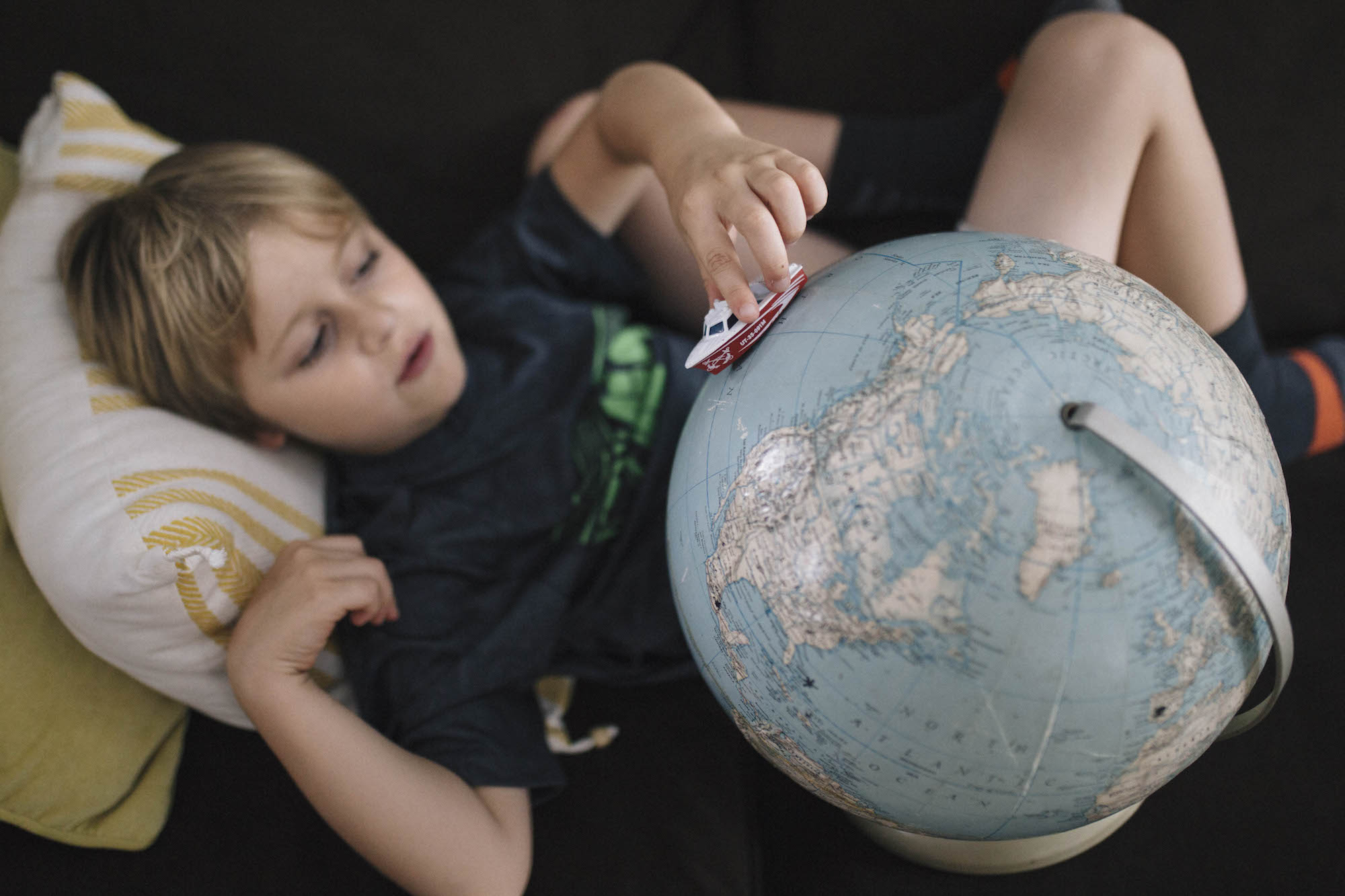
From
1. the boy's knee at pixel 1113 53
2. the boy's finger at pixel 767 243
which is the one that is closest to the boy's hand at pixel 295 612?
the boy's finger at pixel 767 243

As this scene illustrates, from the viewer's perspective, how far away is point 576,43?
1523 mm

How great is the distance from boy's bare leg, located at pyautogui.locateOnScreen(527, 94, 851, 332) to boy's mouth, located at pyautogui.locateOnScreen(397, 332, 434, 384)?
46 cm

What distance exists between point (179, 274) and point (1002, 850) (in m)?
1.23

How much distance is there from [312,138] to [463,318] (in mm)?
456

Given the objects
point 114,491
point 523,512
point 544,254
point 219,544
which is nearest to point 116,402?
point 114,491

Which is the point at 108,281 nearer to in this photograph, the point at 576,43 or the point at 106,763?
the point at 106,763

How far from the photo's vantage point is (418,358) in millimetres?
1188

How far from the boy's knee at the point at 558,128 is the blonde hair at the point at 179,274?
41 cm

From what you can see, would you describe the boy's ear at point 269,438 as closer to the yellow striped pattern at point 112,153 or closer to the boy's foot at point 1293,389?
the yellow striped pattern at point 112,153

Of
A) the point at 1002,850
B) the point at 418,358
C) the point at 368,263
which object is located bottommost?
the point at 1002,850

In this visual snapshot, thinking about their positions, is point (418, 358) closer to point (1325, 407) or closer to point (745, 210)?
point (745, 210)

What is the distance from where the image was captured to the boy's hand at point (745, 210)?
73 cm

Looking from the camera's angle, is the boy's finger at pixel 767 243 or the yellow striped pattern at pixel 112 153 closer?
the boy's finger at pixel 767 243

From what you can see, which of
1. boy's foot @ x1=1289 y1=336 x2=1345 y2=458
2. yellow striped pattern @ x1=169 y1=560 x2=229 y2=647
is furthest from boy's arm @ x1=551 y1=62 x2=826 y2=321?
boy's foot @ x1=1289 y1=336 x2=1345 y2=458
